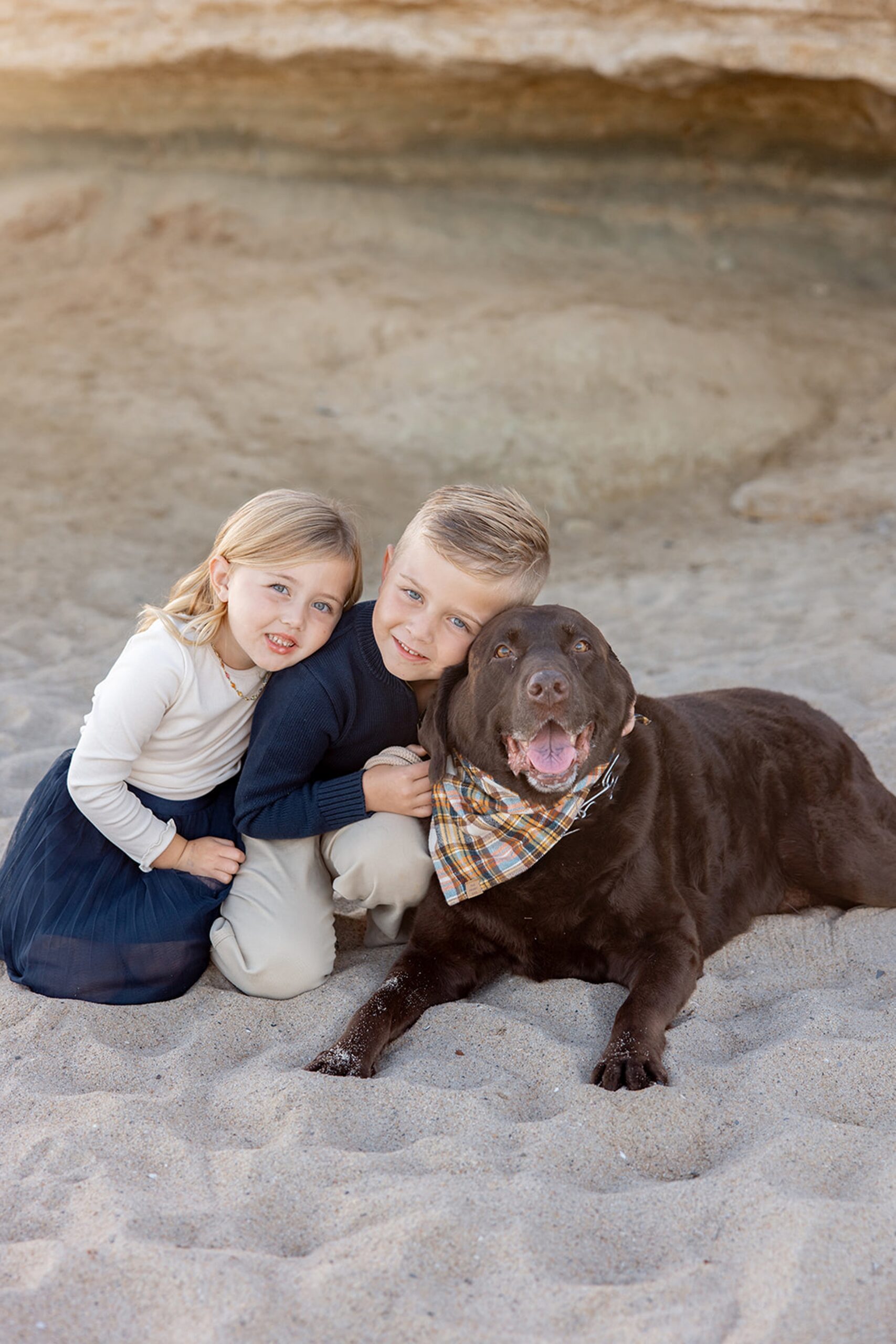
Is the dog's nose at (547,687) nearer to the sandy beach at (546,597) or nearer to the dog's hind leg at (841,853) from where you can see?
the sandy beach at (546,597)

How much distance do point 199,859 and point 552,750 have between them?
93 centimetres

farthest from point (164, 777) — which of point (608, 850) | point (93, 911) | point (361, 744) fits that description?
point (608, 850)

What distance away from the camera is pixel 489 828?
2.70m

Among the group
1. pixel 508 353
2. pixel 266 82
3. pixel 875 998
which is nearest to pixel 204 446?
pixel 508 353

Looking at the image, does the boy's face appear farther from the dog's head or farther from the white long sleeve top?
the white long sleeve top

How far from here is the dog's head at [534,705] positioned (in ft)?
8.43

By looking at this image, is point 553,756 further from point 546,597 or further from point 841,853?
point 546,597

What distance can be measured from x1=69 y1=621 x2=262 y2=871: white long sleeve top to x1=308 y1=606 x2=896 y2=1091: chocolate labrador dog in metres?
0.53

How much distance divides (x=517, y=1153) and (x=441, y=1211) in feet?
0.84

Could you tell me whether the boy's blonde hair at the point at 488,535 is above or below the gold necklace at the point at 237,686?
above

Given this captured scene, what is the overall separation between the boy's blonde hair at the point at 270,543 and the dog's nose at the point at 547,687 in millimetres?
660

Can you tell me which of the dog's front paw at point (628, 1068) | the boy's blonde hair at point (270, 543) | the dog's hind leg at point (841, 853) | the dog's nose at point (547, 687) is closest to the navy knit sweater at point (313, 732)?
the boy's blonde hair at point (270, 543)

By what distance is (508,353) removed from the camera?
7480 mm

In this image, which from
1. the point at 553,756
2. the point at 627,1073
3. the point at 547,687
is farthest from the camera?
the point at 553,756
